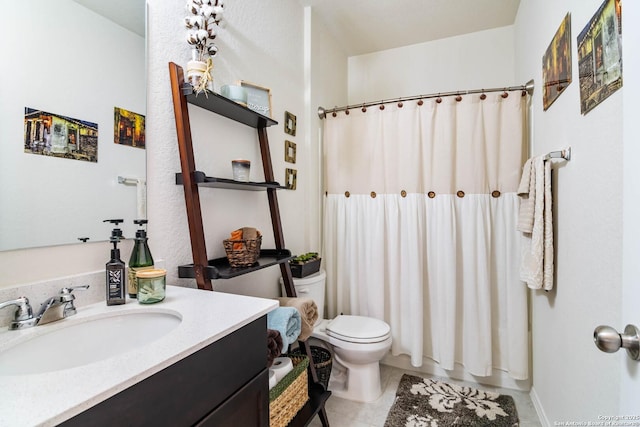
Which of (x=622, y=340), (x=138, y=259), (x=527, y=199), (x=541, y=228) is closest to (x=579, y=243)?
(x=541, y=228)

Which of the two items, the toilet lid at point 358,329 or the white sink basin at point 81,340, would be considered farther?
the toilet lid at point 358,329

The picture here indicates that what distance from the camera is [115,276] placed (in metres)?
0.95

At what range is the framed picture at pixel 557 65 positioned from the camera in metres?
1.24

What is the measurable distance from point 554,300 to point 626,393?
1079 millimetres

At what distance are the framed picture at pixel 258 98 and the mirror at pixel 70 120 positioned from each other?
20.6 inches

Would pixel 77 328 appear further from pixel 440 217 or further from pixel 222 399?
pixel 440 217

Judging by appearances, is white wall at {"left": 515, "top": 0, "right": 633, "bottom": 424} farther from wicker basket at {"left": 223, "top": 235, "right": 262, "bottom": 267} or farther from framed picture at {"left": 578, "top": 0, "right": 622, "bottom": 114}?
wicker basket at {"left": 223, "top": 235, "right": 262, "bottom": 267}

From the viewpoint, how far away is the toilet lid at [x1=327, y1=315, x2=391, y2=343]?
183cm

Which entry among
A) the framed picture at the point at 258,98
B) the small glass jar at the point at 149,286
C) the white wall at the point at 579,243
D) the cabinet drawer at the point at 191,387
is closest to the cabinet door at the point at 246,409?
the cabinet drawer at the point at 191,387

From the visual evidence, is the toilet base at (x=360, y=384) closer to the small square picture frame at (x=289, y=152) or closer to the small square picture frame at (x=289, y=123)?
the small square picture frame at (x=289, y=152)

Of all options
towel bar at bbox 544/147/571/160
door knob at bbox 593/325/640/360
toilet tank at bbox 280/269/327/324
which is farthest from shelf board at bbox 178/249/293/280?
towel bar at bbox 544/147/571/160

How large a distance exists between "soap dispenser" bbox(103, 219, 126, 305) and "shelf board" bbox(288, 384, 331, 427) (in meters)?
0.92

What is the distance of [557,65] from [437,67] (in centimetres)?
136

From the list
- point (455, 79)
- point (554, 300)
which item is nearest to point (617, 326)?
point (554, 300)
